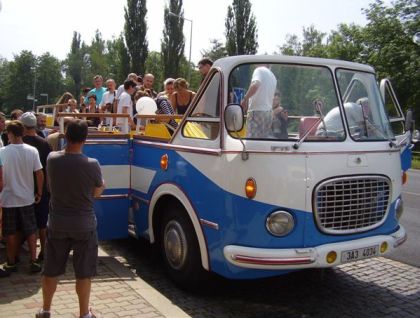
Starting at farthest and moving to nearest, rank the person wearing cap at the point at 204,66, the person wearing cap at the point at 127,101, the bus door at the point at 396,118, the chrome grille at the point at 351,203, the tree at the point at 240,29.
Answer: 1. the tree at the point at 240,29
2. the person wearing cap at the point at 127,101
3. the person wearing cap at the point at 204,66
4. the bus door at the point at 396,118
5. the chrome grille at the point at 351,203

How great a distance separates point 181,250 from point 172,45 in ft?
140

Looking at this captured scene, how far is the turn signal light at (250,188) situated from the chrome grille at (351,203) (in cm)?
57

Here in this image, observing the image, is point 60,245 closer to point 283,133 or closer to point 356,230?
point 283,133

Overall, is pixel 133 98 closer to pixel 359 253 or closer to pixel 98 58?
pixel 359 253

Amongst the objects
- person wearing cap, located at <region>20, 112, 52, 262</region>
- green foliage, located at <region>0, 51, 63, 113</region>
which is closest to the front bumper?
person wearing cap, located at <region>20, 112, 52, 262</region>

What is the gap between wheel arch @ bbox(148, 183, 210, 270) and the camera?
479cm

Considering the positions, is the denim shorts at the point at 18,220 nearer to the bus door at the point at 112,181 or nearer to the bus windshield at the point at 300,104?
the bus door at the point at 112,181

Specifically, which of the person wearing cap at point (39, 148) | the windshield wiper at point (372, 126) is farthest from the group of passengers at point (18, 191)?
the windshield wiper at point (372, 126)

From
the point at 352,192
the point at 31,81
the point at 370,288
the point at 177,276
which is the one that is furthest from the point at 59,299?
the point at 31,81

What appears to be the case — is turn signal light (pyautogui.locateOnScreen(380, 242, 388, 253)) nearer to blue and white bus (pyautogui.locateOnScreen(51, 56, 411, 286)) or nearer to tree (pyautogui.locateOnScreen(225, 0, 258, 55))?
blue and white bus (pyautogui.locateOnScreen(51, 56, 411, 286))

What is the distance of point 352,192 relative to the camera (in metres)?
4.66

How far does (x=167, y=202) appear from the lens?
5.57 meters

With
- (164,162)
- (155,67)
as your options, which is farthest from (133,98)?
(155,67)

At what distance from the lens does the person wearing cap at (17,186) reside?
532 cm
